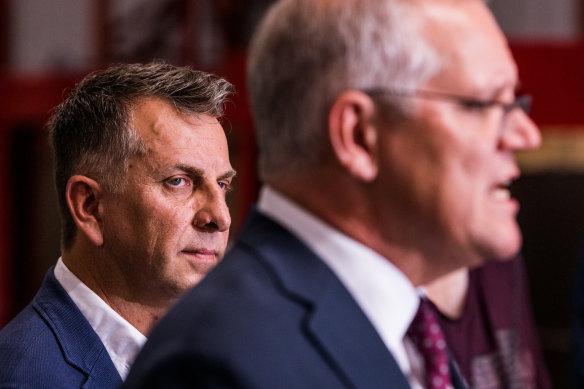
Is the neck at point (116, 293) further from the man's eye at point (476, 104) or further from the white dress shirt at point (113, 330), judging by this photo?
the man's eye at point (476, 104)

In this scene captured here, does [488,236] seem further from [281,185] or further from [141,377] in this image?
[141,377]

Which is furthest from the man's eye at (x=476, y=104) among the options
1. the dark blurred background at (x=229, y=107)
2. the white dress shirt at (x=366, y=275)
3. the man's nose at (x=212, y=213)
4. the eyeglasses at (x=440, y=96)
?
the dark blurred background at (x=229, y=107)

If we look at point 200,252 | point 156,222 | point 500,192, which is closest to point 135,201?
point 156,222

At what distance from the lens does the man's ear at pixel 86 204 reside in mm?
1655

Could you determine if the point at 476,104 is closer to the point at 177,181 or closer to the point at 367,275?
the point at 367,275

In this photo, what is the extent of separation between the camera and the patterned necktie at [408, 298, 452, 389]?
1.13 metres

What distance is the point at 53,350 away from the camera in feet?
4.87

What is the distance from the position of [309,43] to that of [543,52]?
151 inches

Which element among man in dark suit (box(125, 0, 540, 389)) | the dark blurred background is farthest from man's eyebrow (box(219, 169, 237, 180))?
the dark blurred background

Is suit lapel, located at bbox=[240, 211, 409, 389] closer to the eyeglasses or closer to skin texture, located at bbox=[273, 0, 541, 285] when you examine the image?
skin texture, located at bbox=[273, 0, 541, 285]

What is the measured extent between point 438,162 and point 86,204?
2.82ft

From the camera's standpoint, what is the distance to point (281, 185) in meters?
1.13

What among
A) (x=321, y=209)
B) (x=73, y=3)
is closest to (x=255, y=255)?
(x=321, y=209)

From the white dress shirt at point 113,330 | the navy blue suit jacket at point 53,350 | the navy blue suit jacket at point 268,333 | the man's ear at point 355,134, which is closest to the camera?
the navy blue suit jacket at point 268,333
